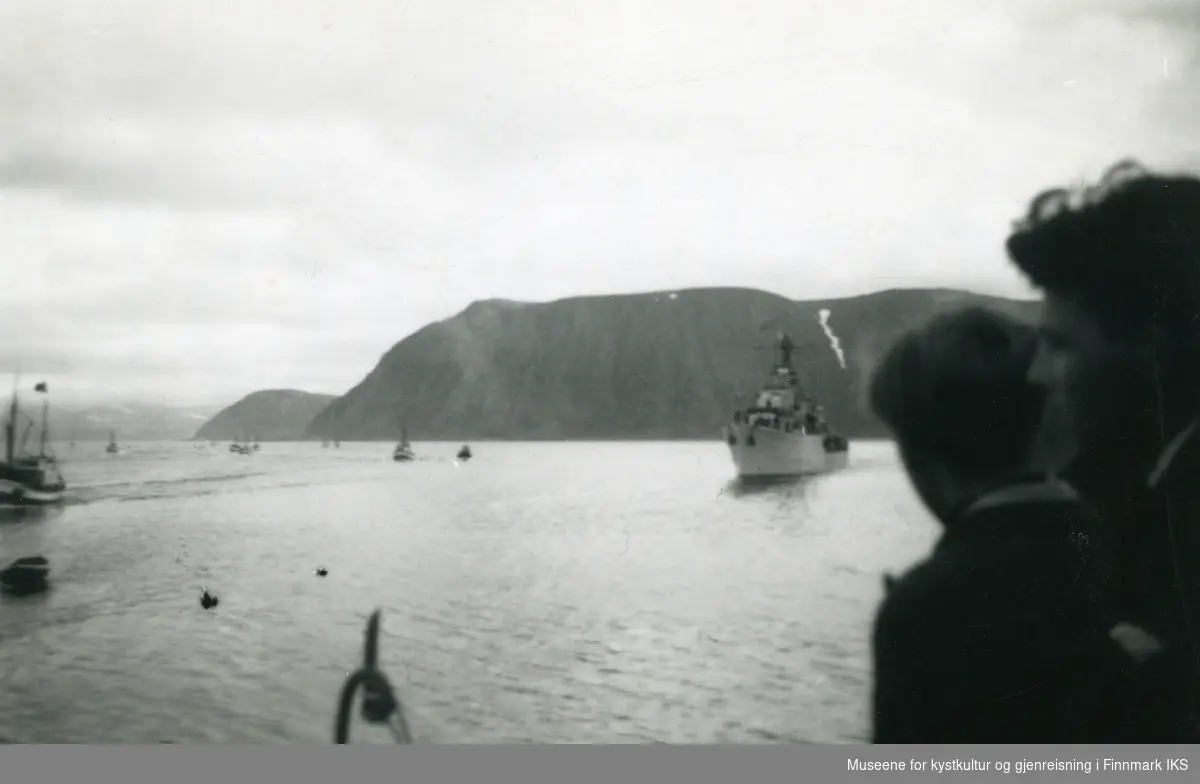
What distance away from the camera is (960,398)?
54.3 inches

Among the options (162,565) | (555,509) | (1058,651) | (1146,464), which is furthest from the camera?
(555,509)

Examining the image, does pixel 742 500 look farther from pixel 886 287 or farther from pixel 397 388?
pixel 397 388

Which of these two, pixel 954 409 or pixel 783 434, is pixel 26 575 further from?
pixel 954 409

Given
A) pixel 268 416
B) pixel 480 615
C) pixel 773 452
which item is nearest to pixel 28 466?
pixel 268 416

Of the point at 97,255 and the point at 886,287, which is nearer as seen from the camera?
the point at 886,287

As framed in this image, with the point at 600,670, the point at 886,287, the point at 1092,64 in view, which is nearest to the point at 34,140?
the point at 600,670

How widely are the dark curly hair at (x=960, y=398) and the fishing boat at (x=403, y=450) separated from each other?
1886mm

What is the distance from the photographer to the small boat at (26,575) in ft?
8.15

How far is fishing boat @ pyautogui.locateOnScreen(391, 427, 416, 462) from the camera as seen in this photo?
2977 millimetres

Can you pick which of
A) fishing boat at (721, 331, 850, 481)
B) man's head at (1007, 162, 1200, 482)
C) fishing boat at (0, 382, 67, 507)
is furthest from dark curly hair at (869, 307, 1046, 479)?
fishing boat at (0, 382, 67, 507)

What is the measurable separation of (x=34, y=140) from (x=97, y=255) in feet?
1.24

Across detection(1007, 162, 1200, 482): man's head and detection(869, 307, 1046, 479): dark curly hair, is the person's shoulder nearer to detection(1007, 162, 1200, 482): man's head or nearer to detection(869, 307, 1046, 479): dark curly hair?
detection(869, 307, 1046, 479): dark curly hair

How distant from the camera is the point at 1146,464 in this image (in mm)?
1966

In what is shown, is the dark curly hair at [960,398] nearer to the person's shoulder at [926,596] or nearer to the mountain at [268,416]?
the person's shoulder at [926,596]
